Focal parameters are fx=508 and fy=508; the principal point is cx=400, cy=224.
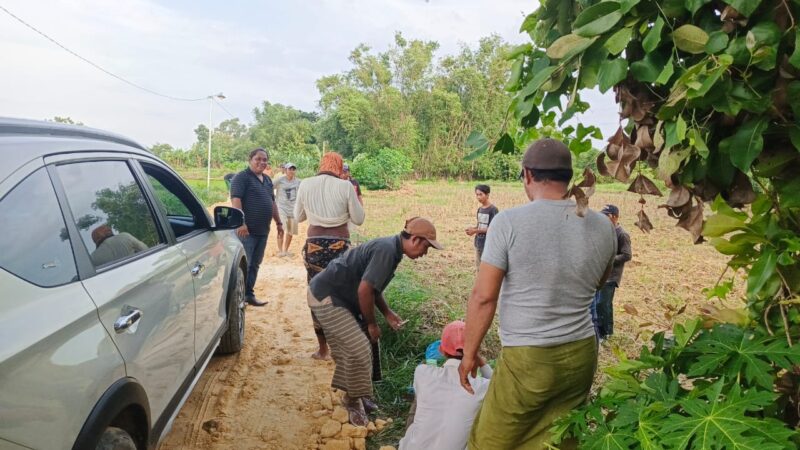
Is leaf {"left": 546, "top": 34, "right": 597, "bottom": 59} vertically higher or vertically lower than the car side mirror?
higher

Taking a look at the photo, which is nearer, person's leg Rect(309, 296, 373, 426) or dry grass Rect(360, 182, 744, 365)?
person's leg Rect(309, 296, 373, 426)

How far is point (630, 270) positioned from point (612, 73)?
367 inches

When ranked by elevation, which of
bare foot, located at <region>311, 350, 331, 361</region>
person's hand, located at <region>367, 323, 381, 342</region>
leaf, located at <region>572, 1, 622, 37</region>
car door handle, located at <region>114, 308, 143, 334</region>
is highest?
leaf, located at <region>572, 1, 622, 37</region>

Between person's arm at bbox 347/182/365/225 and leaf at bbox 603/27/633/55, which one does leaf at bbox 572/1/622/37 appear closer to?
leaf at bbox 603/27/633/55

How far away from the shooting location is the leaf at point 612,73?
3.71 ft

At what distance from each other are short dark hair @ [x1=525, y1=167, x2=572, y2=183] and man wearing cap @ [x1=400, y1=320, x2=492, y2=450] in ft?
3.08

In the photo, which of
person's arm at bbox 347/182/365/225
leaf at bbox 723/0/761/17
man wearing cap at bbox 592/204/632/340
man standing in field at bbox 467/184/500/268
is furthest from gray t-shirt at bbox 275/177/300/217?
leaf at bbox 723/0/761/17

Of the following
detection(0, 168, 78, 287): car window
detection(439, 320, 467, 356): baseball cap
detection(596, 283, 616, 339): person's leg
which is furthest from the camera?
detection(596, 283, 616, 339): person's leg

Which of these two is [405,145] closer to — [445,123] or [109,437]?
[445,123]

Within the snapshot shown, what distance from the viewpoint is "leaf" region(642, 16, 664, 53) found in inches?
42.8

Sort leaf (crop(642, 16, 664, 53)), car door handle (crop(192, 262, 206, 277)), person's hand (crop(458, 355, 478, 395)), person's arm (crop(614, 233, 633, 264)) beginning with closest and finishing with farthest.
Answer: leaf (crop(642, 16, 664, 53)), person's hand (crop(458, 355, 478, 395)), car door handle (crop(192, 262, 206, 277)), person's arm (crop(614, 233, 633, 264))

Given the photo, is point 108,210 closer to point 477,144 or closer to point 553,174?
point 477,144

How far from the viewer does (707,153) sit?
3.44 ft

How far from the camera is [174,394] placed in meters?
2.49
